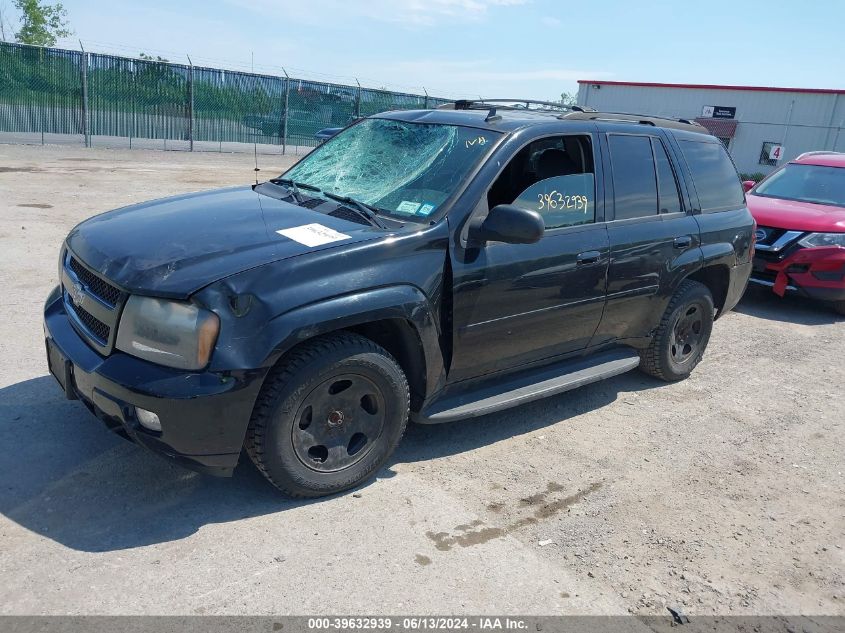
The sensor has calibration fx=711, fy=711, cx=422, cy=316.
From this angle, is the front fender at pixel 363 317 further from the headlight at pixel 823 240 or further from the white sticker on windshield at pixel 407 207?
the headlight at pixel 823 240

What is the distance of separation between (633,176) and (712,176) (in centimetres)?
117

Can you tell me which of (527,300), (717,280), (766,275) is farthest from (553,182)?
(766,275)

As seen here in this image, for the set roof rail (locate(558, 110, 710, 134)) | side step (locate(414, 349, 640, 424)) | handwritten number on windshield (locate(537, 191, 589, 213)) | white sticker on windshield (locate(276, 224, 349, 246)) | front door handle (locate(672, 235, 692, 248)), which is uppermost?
roof rail (locate(558, 110, 710, 134))

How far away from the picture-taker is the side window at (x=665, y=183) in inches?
197

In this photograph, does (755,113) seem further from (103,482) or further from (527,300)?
(103,482)

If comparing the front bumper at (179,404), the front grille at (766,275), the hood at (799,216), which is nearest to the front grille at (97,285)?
the front bumper at (179,404)

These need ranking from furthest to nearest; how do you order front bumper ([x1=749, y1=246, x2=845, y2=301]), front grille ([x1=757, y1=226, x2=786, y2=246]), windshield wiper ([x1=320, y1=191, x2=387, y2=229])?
1. front grille ([x1=757, y1=226, x2=786, y2=246])
2. front bumper ([x1=749, y1=246, x2=845, y2=301])
3. windshield wiper ([x1=320, y1=191, x2=387, y2=229])

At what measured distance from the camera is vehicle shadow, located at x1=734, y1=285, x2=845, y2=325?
319 inches

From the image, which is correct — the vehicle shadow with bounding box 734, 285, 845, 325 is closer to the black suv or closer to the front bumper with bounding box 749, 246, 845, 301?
the front bumper with bounding box 749, 246, 845, 301

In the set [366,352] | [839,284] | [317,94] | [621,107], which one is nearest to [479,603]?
[366,352]

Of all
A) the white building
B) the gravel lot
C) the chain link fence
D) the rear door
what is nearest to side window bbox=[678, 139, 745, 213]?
the rear door

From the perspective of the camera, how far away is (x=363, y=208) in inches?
154

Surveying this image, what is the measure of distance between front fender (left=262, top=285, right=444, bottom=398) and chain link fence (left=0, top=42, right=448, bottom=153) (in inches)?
562

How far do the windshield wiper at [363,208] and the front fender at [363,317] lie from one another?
439 millimetres
